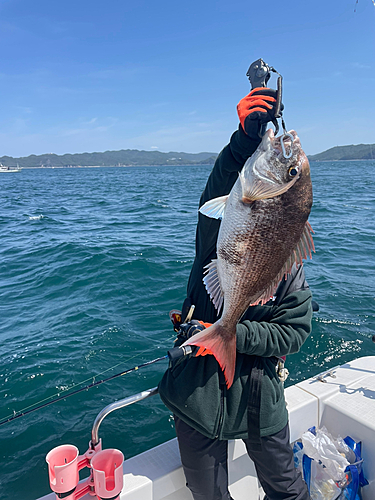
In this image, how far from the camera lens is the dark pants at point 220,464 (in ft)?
7.04

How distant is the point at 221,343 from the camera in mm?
1862

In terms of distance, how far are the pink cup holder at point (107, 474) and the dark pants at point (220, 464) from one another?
411 mm

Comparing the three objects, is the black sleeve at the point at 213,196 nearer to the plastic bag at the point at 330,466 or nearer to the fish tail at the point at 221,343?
the fish tail at the point at 221,343

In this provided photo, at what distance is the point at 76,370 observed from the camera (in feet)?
19.3

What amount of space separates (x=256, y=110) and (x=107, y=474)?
2.32 metres

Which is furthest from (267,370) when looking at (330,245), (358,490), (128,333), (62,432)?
(330,245)

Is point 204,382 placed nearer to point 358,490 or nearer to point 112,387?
point 358,490

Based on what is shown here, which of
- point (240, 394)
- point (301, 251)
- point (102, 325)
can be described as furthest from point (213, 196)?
point (102, 325)

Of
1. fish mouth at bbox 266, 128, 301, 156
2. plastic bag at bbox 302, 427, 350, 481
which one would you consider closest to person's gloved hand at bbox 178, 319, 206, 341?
fish mouth at bbox 266, 128, 301, 156

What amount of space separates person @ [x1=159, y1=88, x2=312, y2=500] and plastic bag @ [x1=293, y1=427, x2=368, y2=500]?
0.70 m

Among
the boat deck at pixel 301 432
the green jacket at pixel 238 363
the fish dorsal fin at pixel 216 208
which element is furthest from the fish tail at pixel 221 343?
the boat deck at pixel 301 432

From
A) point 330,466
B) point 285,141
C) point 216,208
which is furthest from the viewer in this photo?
point 330,466

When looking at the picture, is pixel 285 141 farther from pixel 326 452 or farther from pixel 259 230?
pixel 326 452

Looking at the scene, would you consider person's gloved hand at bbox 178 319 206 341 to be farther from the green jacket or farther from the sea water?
the sea water
